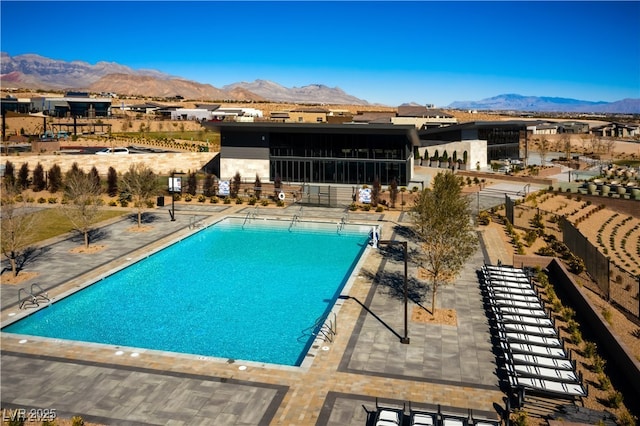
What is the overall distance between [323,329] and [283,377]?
3.48m

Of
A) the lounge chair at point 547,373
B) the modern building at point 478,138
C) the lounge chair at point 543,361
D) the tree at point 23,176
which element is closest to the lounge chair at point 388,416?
the lounge chair at point 547,373

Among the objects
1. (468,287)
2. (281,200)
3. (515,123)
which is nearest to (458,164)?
(515,123)

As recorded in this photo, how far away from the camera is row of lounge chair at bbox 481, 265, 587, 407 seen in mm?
13555

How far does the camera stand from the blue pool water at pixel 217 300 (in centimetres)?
1772

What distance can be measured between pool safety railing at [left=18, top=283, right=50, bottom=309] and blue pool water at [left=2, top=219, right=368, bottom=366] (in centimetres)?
63

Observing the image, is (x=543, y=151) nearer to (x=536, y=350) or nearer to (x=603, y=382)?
(x=536, y=350)

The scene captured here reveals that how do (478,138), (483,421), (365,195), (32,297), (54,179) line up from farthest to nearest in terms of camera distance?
(478,138), (54,179), (365,195), (32,297), (483,421)

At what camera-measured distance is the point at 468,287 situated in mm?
22375

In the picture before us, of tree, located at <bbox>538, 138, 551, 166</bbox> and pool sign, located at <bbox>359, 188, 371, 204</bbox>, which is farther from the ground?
tree, located at <bbox>538, 138, 551, 166</bbox>

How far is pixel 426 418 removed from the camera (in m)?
12.0

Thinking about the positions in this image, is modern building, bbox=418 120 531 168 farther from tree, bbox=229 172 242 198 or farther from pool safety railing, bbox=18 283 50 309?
pool safety railing, bbox=18 283 50 309

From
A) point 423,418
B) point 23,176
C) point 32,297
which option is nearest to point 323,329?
point 423,418

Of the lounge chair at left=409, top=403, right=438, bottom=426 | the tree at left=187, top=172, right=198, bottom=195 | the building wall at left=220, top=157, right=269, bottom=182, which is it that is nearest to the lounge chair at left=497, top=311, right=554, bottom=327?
the lounge chair at left=409, top=403, right=438, bottom=426

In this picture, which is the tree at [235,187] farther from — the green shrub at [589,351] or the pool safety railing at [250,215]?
the green shrub at [589,351]
